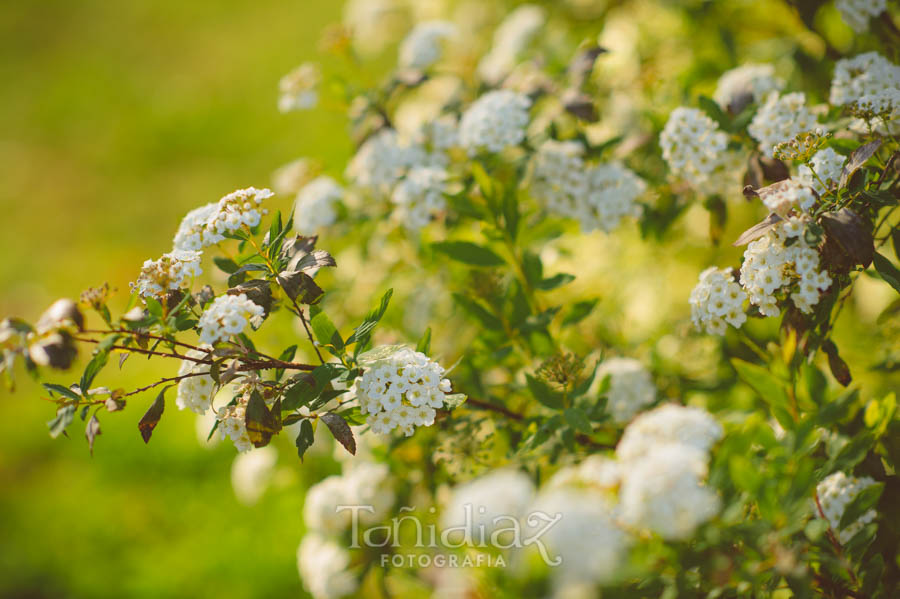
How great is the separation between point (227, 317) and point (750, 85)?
1334 millimetres

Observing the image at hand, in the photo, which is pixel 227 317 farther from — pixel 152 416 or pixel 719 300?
pixel 719 300

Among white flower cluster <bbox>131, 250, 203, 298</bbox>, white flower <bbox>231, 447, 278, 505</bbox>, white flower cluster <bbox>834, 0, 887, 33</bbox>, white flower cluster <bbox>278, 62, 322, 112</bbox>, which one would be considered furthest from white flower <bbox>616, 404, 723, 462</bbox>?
white flower <bbox>231, 447, 278, 505</bbox>

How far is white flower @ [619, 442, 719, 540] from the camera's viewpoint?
35.3 inches

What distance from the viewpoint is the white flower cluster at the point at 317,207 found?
6.20 feet

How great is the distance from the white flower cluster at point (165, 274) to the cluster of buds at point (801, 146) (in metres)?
1.07

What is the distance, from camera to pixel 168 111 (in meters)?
7.53

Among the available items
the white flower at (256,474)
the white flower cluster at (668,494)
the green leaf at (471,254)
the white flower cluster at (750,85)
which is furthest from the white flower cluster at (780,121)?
the white flower at (256,474)

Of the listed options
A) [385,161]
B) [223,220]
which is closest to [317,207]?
[385,161]

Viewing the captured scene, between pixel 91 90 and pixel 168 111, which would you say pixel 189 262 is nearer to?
pixel 168 111

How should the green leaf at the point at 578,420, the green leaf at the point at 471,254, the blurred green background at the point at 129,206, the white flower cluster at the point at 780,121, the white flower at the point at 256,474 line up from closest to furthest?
1. the green leaf at the point at 578,420
2. the white flower cluster at the point at 780,121
3. the green leaf at the point at 471,254
4. the white flower at the point at 256,474
5. the blurred green background at the point at 129,206

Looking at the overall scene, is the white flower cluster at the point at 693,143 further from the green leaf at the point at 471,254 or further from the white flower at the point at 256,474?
the white flower at the point at 256,474

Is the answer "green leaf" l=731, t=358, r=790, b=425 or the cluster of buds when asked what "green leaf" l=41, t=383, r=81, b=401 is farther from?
the cluster of buds

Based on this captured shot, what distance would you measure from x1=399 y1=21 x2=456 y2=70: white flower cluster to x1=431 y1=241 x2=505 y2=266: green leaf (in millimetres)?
720

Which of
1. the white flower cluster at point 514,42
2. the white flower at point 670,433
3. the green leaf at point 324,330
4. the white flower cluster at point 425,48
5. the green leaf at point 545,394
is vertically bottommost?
the white flower at point 670,433
